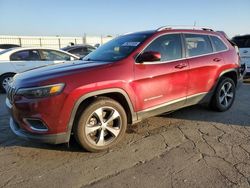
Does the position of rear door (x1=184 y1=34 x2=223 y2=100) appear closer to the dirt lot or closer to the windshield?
the dirt lot

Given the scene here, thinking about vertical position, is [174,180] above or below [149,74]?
below

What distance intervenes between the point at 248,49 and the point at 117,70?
25.0 feet

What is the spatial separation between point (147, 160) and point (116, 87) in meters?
1.09

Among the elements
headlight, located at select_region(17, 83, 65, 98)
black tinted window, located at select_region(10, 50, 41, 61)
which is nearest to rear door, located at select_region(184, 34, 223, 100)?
headlight, located at select_region(17, 83, 65, 98)

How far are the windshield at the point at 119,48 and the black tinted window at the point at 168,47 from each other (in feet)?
0.65

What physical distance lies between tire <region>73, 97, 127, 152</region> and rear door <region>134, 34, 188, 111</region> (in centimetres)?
41

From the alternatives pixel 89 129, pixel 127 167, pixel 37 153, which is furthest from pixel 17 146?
pixel 127 167

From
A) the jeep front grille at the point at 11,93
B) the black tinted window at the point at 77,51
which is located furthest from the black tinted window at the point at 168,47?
the black tinted window at the point at 77,51

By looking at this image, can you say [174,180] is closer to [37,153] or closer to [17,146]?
[37,153]

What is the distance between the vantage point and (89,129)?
3.79m

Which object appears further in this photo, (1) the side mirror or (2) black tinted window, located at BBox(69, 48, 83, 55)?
(2) black tinted window, located at BBox(69, 48, 83, 55)

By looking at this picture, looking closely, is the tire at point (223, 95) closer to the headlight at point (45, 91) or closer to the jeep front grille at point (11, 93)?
the headlight at point (45, 91)

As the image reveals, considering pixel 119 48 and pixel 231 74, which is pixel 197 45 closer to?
pixel 231 74

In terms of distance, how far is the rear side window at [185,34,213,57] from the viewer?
501 cm
